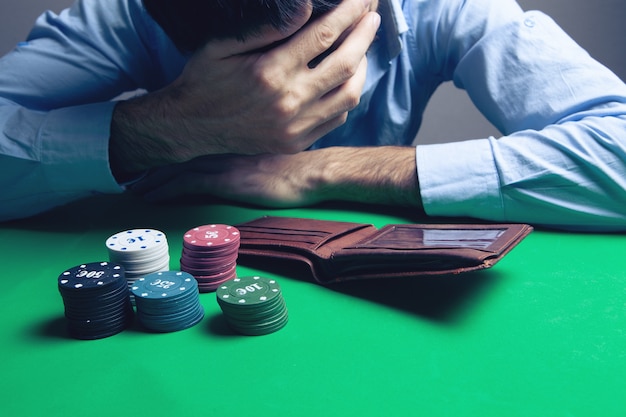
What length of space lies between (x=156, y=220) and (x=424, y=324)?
0.72 m

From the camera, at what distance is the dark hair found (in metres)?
1.02

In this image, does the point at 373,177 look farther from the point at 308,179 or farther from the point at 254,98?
the point at 254,98

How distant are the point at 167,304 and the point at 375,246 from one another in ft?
1.11

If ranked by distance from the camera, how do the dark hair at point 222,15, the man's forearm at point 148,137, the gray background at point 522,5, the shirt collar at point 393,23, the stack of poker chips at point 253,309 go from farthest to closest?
the gray background at point 522,5
the shirt collar at point 393,23
the man's forearm at point 148,137
the dark hair at point 222,15
the stack of poker chips at point 253,309

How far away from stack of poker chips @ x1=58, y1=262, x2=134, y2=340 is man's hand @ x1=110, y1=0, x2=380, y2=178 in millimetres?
481

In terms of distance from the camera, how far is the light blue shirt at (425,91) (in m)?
1.18

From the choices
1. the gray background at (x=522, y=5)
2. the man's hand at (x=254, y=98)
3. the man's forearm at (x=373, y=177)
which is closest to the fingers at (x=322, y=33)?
the man's hand at (x=254, y=98)

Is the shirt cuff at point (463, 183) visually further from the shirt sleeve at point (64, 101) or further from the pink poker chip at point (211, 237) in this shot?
the shirt sleeve at point (64, 101)

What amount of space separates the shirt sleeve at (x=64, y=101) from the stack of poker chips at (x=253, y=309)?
626mm

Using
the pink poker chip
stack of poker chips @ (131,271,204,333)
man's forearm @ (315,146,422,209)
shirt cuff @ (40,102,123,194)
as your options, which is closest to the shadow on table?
the pink poker chip

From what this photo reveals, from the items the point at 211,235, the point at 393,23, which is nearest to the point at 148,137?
the point at 211,235

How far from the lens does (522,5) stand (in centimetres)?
288

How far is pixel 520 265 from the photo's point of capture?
1.00 meters

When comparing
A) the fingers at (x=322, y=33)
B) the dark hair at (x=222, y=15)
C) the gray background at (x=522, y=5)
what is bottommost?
the gray background at (x=522, y=5)
